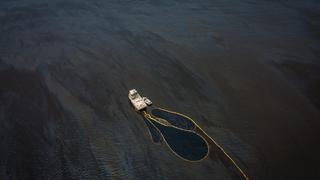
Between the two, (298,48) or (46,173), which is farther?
(298,48)

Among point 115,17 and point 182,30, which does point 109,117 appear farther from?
point 115,17

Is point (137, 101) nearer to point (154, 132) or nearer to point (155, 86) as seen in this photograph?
point (154, 132)

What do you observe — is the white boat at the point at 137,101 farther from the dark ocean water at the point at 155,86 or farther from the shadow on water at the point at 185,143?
the shadow on water at the point at 185,143

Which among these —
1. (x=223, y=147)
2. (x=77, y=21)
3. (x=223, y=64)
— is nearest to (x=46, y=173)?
(x=223, y=147)

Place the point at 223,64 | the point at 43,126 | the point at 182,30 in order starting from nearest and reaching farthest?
the point at 43,126 < the point at 223,64 < the point at 182,30

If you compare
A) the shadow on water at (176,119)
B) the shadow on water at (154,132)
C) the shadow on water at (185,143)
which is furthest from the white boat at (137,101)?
the shadow on water at (185,143)
